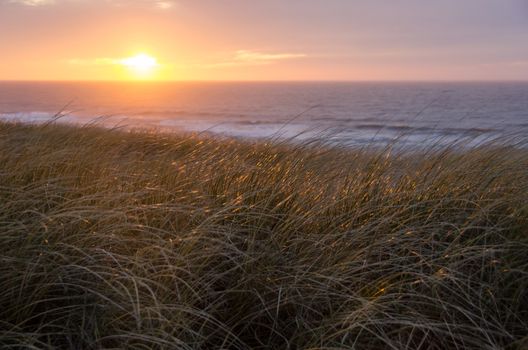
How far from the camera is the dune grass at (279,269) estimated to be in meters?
A: 1.58

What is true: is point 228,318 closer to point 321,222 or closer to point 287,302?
point 287,302

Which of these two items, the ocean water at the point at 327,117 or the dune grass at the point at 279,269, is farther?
the ocean water at the point at 327,117

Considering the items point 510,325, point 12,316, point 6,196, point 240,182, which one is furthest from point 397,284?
point 6,196

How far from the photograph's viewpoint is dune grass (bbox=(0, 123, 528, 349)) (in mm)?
1578

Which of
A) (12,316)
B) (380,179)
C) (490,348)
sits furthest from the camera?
(380,179)

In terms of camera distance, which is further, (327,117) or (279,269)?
(327,117)

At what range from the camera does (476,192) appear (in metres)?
2.41

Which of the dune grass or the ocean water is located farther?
the ocean water

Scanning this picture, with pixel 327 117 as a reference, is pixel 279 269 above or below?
above

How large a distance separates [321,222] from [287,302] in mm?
710

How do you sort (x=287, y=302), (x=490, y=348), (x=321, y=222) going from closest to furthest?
1. (x=490, y=348)
2. (x=287, y=302)
3. (x=321, y=222)

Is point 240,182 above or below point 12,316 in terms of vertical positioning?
above

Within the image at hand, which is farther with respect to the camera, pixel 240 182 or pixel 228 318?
pixel 240 182

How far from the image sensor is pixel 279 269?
196cm
